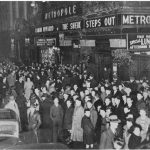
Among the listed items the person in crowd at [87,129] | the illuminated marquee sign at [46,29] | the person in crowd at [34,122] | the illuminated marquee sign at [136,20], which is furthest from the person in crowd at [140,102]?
the illuminated marquee sign at [46,29]

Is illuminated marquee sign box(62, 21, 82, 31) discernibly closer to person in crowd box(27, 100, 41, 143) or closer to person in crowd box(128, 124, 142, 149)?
person in crowd box(27, 100, 41, 143)

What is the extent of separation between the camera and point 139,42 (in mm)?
14711

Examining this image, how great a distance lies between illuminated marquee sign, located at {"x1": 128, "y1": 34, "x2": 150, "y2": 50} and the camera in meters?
14.7

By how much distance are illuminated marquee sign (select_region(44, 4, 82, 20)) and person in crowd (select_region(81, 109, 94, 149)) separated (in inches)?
528

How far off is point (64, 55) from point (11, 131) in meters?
19.6

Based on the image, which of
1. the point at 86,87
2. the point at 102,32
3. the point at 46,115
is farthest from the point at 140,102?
the point at 102,32

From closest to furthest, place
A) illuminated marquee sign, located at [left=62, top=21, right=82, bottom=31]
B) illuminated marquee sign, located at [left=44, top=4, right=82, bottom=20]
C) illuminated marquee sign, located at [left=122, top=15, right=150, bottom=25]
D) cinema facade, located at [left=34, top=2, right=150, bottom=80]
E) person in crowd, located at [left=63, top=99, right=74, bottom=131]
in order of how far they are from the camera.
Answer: person in crowd, located at [left=63, top=99, right=74, bottom=131]
illuminated marquee sign, located at [left=122, top=15, right=150, bottom=25]
cinema facade, located at [left=34, top=2, right=150, bottom=80]
illuminated marquee sign, located at [left=62, top=21, right=82, bottom=31]
illuminated marquee sign, located at [left=44, top=4, right=82, bottom=20]

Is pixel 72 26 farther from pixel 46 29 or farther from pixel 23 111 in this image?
pixel 23 111

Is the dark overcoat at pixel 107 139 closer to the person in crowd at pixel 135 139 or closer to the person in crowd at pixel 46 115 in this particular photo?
the person in crowd at pixel 135 139

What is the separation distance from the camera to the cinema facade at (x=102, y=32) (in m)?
15.2

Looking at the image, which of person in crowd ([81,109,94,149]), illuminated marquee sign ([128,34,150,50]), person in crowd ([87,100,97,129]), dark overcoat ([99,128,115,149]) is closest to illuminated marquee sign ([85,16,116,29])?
illuminated marquee sign ([128,34,150,50])

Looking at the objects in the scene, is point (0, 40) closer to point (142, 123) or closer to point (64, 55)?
point (64, 55)

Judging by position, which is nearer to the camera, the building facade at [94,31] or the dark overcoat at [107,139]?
the dark overcoat at [107,139]

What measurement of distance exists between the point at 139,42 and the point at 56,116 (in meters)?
5.39
